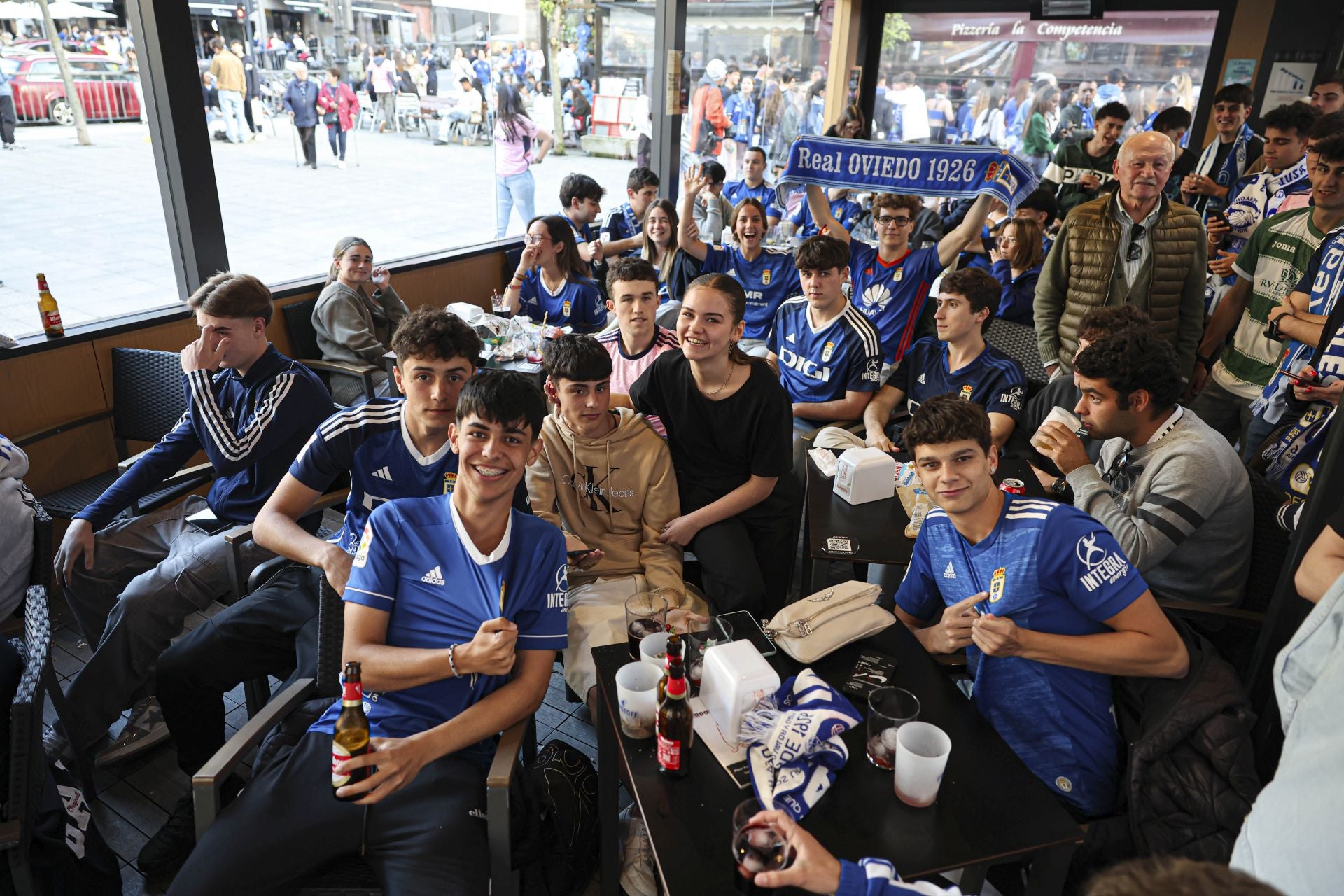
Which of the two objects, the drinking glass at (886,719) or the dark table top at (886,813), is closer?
the dark table top at (886,813)

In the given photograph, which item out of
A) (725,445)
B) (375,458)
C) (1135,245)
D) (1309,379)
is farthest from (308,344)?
(1309,379)

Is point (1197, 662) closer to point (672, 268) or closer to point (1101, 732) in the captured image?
point (1101, 732)

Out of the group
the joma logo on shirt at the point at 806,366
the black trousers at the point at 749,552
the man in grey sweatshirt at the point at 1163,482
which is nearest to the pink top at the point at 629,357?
the joma logo on shirt at the point at 806,366

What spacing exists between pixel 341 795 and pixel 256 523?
1.16 m

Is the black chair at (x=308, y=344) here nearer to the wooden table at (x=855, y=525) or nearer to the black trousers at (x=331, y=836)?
the wooden table at (x=855, y=525)

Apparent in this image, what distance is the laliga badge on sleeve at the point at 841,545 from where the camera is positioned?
102 inches

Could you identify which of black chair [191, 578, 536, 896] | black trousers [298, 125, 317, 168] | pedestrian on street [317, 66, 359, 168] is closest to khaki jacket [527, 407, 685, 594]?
black chair [191, 578, 536, 896]

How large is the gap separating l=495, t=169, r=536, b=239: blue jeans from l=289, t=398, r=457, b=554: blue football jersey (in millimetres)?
4408

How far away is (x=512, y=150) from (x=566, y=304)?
7.88 ft

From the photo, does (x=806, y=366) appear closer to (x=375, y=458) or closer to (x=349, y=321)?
(x=375, y=458)

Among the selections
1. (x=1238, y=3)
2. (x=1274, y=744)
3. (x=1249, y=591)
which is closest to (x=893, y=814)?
(x=1274, y=744)

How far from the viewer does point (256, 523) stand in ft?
8.68

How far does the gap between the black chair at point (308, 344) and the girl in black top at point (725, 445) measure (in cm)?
204

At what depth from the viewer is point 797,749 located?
5.53ft
